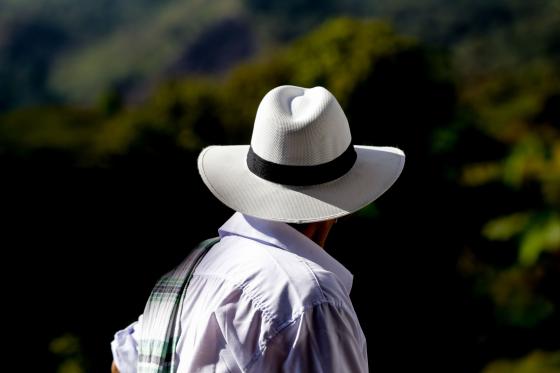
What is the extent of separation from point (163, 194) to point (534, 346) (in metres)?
4.21

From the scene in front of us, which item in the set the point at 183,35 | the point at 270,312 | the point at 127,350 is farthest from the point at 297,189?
the point at 183,35

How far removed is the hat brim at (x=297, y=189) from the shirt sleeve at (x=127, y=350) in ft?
1.18

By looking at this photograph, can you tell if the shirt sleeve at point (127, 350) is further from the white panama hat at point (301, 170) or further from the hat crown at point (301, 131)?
the hat crown at point (301, 131)

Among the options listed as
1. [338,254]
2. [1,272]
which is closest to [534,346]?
[338,254]

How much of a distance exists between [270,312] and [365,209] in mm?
6569

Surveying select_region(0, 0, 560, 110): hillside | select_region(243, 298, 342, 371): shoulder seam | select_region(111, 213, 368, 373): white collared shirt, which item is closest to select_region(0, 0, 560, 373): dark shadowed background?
select_region(111, 213, 368, 373): white collared shirt

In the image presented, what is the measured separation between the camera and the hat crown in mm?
1849

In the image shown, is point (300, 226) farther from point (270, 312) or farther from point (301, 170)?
point (270, 312)

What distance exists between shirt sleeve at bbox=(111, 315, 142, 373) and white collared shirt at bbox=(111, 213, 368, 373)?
0.66 ft

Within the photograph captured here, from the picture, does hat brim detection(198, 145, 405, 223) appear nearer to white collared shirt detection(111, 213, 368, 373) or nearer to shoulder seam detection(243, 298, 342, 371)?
white collared shirt detection(111, 213, 368, 373)

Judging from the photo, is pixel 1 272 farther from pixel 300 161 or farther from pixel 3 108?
pixel 3 108

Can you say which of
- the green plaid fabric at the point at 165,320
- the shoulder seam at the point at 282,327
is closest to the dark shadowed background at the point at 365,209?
the green plaid fabric at the point at 165,320

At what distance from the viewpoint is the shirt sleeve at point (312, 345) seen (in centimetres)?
157

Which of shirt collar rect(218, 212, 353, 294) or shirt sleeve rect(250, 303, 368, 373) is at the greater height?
shirt collar rect(218, 212, 353, 294)
